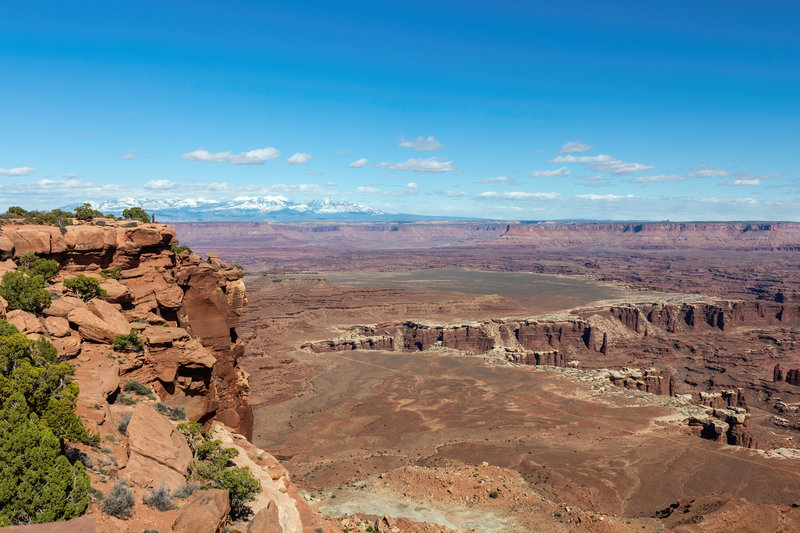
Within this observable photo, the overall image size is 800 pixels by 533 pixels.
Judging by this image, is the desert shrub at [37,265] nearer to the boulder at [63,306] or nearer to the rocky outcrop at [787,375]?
the boulder at [63,306]

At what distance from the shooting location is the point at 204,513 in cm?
1103

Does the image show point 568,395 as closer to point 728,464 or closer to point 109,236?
point 728,464

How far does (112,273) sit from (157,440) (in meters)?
9.18

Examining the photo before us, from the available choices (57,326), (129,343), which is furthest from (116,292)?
(57,326)

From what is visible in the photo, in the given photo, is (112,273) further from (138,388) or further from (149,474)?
(149,474)

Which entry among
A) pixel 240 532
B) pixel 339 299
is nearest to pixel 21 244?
pixel 240 532

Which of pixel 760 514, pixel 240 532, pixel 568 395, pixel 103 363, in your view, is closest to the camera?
pixel 240 532

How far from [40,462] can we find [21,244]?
12.2 meters

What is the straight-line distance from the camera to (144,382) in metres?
16.2

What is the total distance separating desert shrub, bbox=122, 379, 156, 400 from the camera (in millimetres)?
15227

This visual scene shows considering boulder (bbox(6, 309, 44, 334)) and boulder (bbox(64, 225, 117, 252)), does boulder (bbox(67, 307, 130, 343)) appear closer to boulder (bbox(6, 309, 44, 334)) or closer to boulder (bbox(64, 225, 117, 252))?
boulder (bbox(6, 309, 44, 334))

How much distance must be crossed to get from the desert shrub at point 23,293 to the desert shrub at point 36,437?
324 centimetres

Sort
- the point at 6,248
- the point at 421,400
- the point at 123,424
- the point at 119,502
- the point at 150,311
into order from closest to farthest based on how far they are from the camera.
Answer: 1. the point at 119,502
2. the point at 123,424
3. the point at 6,248
4. the point at 150,311
5. the point at 421,400

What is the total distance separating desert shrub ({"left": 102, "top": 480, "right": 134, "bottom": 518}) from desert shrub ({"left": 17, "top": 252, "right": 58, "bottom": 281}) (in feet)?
34.1
